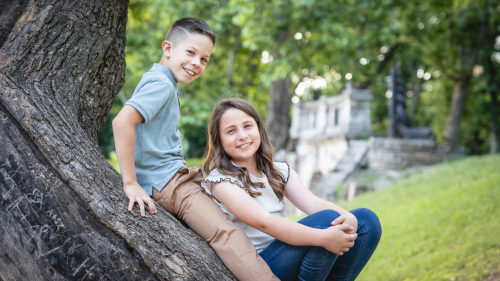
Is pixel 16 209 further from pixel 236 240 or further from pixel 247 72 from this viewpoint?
pixel 247 72

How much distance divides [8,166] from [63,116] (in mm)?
324

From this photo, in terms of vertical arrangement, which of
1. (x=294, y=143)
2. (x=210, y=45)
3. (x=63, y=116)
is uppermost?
(x=210, y=45)

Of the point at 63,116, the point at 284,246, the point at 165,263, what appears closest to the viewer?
the point at 165,263

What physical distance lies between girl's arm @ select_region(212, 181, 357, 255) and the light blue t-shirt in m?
0.27

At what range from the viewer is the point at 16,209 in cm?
140

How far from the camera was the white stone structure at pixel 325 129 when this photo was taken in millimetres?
10562

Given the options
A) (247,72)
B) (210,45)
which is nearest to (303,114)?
(247,72)

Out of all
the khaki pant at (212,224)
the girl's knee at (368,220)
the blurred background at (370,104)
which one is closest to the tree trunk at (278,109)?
the blurred background at (370,104)

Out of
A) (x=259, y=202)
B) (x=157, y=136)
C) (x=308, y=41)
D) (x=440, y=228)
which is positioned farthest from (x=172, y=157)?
(x=308, y=41)

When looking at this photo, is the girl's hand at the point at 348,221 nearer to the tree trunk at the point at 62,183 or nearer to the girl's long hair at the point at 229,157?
the girl's long hair at the point at 229,157

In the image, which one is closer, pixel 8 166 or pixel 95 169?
pixel 8 166

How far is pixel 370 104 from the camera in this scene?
10836mm

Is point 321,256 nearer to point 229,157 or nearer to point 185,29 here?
point 229,157

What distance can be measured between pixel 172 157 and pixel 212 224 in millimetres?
406
